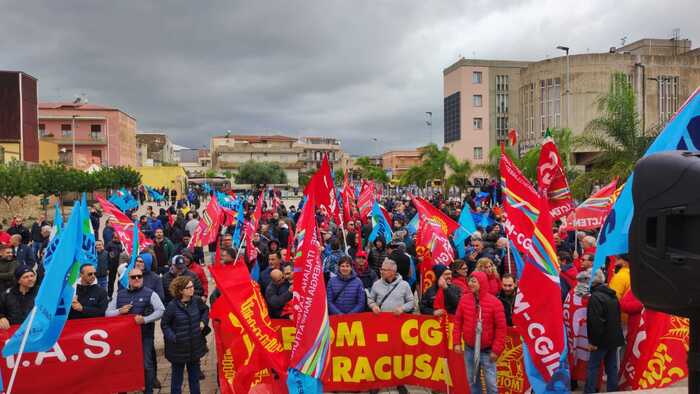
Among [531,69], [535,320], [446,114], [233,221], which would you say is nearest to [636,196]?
[535,320]

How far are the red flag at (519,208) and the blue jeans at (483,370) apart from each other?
4.27 feet

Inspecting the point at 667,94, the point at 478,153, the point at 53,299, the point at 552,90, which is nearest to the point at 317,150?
the point at 478,153

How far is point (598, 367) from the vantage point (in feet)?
20.4

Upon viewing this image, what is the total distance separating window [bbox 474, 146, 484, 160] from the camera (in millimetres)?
68438

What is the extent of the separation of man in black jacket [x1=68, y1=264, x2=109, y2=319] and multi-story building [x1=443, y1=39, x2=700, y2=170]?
4462 centimetres

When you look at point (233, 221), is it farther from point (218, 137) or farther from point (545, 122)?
point (218, 137)

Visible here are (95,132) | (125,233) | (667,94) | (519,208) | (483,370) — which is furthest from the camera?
(95,132)

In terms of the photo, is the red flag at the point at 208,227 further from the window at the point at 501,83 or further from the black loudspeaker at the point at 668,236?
the window at the point at 501,83

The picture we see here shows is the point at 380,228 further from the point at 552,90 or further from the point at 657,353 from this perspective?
the point at 552,90

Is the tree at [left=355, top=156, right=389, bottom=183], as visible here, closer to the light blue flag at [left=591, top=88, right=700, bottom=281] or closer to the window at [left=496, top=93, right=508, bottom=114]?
the window at [left=496, top=93, right=508, bottom=114]

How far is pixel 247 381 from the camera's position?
5.64 metres

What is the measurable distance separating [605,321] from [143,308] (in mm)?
5184

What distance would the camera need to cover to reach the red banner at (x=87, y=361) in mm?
6059

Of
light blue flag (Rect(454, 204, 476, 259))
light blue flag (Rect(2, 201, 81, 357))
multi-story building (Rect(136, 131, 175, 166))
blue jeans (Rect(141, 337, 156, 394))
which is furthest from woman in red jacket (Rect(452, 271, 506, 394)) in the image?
multi-story building (Rect(136, 131, 175, 166))
